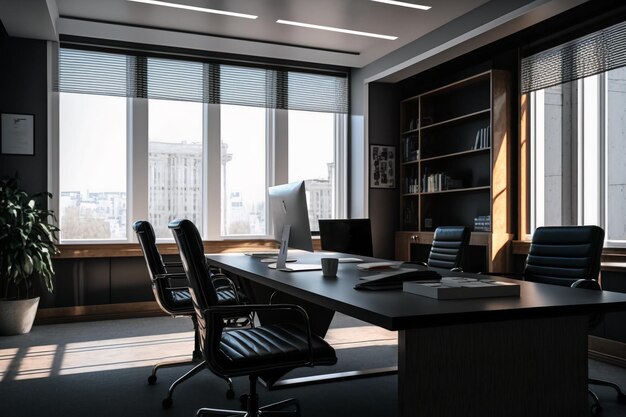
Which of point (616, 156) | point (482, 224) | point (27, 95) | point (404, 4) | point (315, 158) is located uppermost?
point (404, 4)

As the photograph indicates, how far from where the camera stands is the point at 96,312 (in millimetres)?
5871

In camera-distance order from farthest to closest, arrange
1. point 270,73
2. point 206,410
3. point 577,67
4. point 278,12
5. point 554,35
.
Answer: point 270,73, point 278,12, point 554,35, point 577,67, point 206,410

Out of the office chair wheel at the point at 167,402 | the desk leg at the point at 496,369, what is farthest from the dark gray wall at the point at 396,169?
the desk leg at the point at 496,369

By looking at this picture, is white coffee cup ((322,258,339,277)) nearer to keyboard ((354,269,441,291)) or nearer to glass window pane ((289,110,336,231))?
keyboard ((354,269,441,291))

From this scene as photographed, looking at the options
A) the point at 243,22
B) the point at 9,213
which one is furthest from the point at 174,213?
the point at 243,22

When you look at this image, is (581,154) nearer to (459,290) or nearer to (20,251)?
(459,290)

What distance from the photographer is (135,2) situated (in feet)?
16.7

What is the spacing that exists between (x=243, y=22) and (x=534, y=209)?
336 centimetres

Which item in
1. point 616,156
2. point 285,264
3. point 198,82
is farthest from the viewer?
point 198,82

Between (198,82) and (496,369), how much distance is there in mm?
5268

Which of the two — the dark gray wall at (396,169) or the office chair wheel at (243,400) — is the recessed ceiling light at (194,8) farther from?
the office chair wheel at (243,400)

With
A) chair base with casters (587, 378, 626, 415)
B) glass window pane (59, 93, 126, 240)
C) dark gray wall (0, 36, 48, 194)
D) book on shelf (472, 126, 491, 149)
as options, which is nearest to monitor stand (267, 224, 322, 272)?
chair base with casters (587, 378, 626, 415)

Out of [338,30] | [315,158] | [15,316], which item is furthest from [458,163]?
[15,316]

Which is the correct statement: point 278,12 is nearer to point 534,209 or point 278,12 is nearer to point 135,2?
point 135,2
